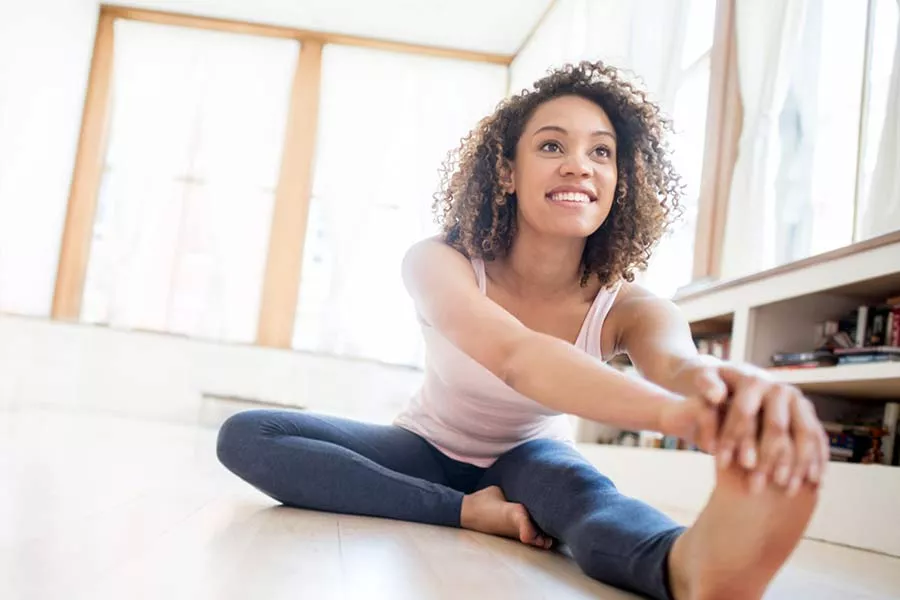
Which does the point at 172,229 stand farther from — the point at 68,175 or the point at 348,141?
the point at 348,141

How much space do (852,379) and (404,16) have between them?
4964 millimetres

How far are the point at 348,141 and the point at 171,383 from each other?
2193mm

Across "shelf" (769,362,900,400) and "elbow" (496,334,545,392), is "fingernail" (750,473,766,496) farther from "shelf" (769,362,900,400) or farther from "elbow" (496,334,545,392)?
"shelf" (769,362,900,400)

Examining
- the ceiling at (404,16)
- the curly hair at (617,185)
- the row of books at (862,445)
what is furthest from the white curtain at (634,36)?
the curly hair at (617,185)

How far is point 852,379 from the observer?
2.27 metres

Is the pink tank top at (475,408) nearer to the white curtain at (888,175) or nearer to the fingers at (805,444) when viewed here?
the fingers at (805,444)

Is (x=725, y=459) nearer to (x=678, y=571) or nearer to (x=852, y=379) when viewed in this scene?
(x=678, y=571)

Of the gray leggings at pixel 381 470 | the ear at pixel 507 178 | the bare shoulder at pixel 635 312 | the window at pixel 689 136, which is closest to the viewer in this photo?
the bare shoulder at pixel 635 312

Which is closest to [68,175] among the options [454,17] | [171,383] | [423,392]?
[171,383]

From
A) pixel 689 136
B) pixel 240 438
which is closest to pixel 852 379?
pixel 240 438

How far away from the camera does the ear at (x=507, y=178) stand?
5.30 feet

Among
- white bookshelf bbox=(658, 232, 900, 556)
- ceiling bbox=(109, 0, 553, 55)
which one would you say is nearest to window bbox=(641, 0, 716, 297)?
white bookshelf bbox=(658, 232, 900, 556)

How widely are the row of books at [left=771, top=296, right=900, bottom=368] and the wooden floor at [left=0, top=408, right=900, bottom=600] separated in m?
0.50

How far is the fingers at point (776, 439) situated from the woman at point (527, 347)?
0.20 meters
